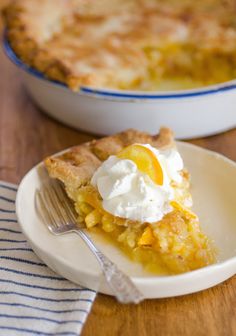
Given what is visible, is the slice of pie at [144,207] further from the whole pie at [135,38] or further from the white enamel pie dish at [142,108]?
the whole pie at [135,38]

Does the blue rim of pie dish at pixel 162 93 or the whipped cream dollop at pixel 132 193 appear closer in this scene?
the whipped cream dollop at pixel 132 193

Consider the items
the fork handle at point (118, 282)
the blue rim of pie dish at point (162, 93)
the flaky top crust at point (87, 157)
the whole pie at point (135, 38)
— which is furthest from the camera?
the whole pie at point (135, 38)

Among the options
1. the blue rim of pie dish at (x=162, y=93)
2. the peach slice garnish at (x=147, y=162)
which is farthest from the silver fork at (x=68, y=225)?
the blue rim of pie dish at (x=162, y=93)

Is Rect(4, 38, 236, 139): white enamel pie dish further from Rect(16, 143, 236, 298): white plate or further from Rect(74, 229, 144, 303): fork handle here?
Rect(74, 229, 144, 303): fork handle

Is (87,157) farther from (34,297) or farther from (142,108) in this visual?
(34,297)

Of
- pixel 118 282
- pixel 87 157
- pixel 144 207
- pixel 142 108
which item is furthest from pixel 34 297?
pixel 142 108

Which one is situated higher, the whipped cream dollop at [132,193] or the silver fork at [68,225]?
the whipped cream dollop at [132,193]
